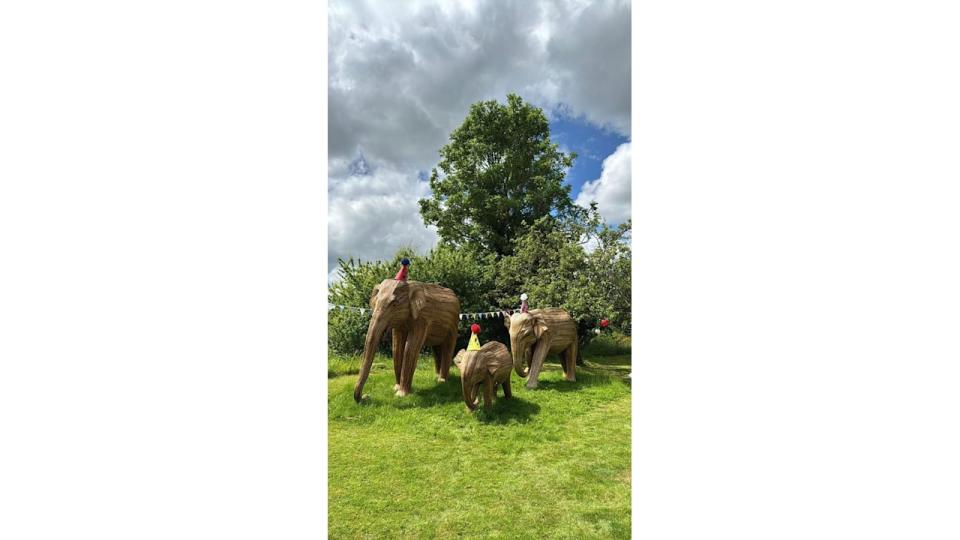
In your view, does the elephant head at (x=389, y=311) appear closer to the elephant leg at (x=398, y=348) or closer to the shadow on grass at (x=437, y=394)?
the elephant leg at (x=398, y=348)

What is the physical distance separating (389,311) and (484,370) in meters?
1.36

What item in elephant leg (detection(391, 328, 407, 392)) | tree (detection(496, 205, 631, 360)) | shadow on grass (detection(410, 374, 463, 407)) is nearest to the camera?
shadow on grass (detection(410, 374, 463, 407))

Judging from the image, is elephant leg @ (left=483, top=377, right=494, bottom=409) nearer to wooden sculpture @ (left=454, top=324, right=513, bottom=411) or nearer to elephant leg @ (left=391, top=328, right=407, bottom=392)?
wooden sculpture @ (left=454, top=324, right=513, bottom=411)

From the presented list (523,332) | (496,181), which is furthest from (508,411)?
(496,181)

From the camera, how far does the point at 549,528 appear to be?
111 inches

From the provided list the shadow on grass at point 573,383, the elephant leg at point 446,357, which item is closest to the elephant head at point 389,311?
the elephant leg at point 446,357

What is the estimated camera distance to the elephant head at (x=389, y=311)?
198 inches

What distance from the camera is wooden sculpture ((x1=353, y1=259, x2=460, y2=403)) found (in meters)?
5.09

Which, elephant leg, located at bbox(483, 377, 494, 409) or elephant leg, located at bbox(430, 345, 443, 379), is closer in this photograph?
elephant leg, located at bbox(483, 377, 494, 409)

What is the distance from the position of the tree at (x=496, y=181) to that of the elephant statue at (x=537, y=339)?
3.87 metres

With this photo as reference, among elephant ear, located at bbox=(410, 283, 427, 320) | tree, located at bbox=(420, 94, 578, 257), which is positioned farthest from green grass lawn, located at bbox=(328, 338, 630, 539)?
tree, located at bbox=(420, 94, 578, 257)

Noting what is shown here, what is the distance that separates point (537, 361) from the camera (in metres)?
6.11

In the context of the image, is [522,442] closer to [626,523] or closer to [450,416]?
[450,416]

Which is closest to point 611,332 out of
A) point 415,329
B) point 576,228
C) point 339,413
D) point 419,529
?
point 576,228
